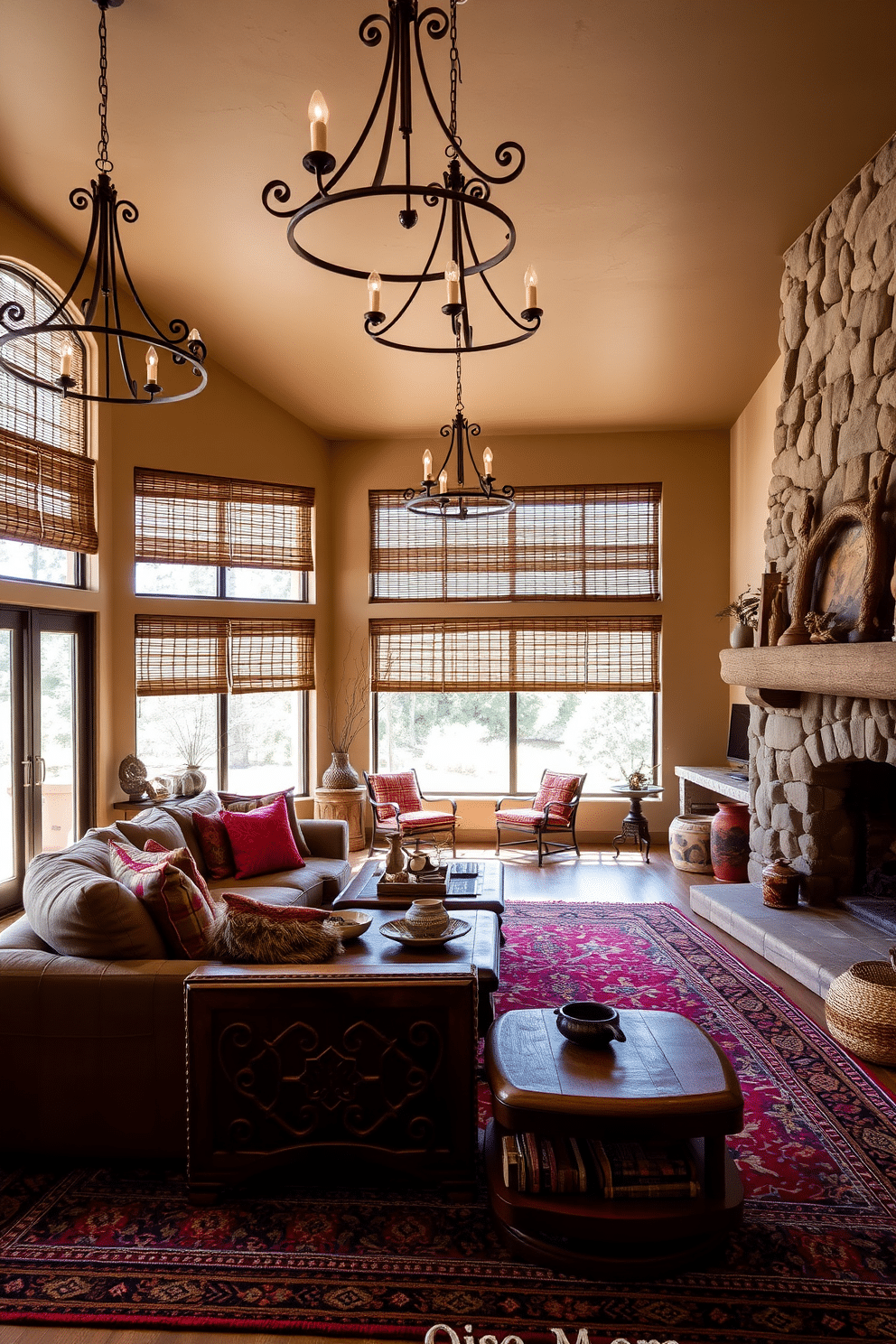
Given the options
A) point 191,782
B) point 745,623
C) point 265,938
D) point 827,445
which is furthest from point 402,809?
point 265,938

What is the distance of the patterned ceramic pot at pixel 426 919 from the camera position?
11.6 ft

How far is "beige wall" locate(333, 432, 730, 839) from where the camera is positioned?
7750mm

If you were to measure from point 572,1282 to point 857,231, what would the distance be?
15.5 feet

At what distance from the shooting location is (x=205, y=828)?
4926 mm

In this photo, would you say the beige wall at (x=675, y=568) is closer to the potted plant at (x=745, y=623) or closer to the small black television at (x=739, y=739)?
the small black television at (x=739, y=739)

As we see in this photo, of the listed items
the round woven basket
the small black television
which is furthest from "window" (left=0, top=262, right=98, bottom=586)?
the small black television

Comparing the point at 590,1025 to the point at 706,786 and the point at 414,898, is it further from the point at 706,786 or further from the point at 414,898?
the point at 706,786

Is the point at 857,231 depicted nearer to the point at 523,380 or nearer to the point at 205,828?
the point at 523,380

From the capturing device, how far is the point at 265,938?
9.48 feet

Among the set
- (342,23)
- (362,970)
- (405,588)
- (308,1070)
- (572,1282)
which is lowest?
(572,1282)

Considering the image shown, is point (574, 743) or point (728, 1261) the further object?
point (574, 743)

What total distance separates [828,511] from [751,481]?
2.48 m

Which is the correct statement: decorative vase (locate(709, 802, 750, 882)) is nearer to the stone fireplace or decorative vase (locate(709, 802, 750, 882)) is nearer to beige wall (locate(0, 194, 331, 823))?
the stone fireplace

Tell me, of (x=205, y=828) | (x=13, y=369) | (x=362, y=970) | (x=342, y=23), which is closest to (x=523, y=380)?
(x=342, y=23)
